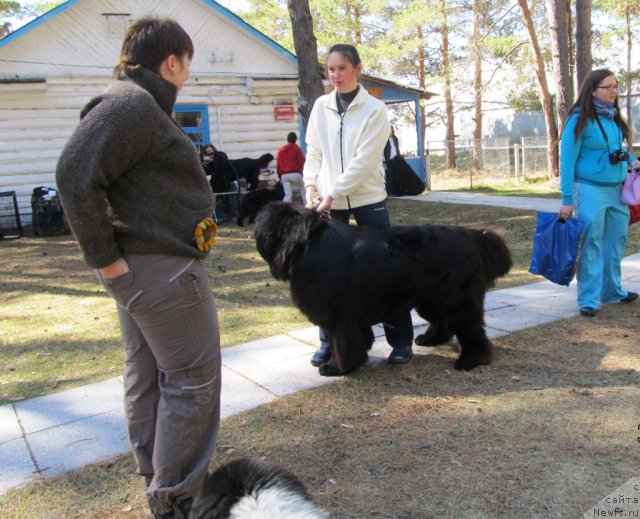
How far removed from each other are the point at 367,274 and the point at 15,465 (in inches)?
87.1

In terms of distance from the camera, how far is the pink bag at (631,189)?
5004mm

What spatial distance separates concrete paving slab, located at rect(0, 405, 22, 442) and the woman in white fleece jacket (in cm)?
193

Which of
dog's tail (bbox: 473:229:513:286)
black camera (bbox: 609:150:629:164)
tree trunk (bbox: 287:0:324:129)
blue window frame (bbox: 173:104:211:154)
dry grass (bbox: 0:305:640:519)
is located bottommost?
dry grass (bbox: 0:305:640:519)

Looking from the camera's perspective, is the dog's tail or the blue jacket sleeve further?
the blue jacket sleeve

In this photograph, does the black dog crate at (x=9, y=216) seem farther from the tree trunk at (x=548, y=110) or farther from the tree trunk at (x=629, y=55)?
the tree trunk at (x=629, y=55)

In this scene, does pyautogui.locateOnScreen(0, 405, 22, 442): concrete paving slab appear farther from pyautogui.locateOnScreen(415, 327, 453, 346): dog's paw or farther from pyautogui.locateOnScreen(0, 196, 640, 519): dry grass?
pyautogui.locateOnScreen(415, 327, 453, 346): dog's paw

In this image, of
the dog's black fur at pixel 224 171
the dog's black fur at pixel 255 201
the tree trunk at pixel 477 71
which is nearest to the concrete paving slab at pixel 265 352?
the dog's black fur at pixel 255 201

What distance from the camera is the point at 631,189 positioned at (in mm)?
5023

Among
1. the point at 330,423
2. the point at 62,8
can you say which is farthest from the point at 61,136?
the point at 330,423

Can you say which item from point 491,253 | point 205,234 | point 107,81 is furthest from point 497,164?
point 205,234

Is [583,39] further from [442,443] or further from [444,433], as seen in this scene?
[442,443]

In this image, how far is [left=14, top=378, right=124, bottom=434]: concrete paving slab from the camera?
3539 millimetres

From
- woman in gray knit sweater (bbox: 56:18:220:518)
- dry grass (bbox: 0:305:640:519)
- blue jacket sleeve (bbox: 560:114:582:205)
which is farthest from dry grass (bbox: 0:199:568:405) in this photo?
woman in gray knit sweater (bbox: 56:18:220:518)

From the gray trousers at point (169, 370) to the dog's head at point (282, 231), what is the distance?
1408 mm
